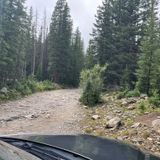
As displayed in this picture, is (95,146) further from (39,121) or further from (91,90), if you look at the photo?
(91,90)

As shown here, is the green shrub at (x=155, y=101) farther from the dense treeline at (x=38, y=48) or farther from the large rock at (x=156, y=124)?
the dense treeline at (x=38, y=48)

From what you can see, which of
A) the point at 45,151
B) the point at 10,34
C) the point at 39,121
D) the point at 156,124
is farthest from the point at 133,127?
the point at 10,34

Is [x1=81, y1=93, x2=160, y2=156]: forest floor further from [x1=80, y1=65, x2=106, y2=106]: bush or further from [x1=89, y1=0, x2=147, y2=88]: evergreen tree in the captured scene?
[x1=89, y1=0, x2=147, y2=88]: evergreen tree

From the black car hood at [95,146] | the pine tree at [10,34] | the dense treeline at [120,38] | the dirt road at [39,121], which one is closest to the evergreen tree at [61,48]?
the dense treeline at [120,38]

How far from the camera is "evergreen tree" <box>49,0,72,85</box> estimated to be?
51.5 m

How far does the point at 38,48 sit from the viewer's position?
6825cm

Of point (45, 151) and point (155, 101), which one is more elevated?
point (45, 151)

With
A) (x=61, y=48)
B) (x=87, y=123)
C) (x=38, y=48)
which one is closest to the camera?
(x=87, y=123)

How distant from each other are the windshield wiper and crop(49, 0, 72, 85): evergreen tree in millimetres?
47084

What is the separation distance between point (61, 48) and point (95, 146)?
48202 millimetres

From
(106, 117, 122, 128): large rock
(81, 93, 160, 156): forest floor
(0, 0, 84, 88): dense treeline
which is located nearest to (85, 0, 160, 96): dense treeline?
(0, 0, 84, 88): dense treeline

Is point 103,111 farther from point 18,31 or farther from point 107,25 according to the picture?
point 107,25

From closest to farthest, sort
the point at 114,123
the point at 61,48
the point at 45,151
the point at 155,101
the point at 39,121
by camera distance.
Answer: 1. the point at 45,151
2. the point at 114,123
3. the point at 39,121
4. the point at 155,101
5. the point at 61,48

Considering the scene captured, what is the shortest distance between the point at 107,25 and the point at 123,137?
108ft
